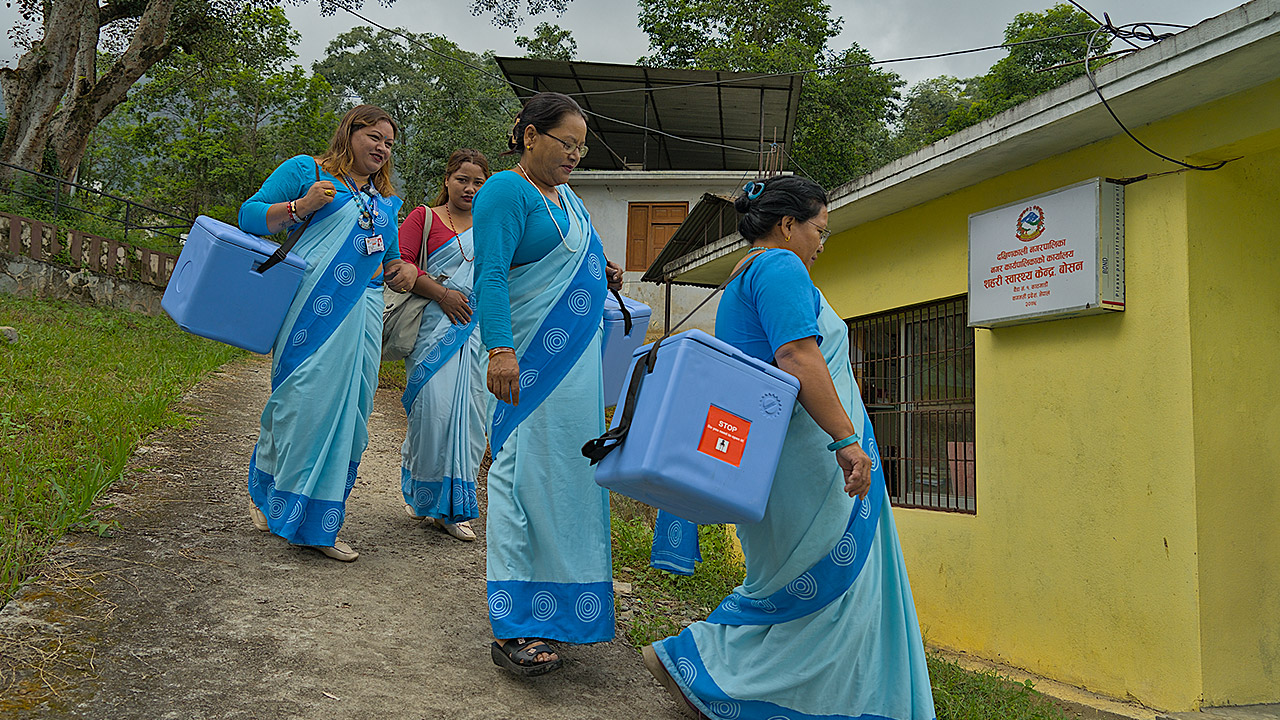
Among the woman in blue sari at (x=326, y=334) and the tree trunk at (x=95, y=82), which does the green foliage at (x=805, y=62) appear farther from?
the woman in blue sari at (x=326, y=334)

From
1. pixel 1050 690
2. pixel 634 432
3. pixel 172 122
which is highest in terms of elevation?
pixel 172 122

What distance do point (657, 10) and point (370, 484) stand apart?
2332cm

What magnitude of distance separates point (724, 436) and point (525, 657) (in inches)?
36.8

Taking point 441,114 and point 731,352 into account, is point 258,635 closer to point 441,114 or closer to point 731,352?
point 731,352

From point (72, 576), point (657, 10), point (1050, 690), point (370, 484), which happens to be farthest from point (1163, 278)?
point (657, 10)

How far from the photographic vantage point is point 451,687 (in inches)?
99.0

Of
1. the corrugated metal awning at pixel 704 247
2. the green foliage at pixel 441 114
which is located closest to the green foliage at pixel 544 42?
the green foliage at pixel 441 114

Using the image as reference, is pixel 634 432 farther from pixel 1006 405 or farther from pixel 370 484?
pixel 1006 405

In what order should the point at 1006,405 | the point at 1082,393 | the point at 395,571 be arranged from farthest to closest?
the point at 1006,405 < the point at 1082,393 < the point at 395,571

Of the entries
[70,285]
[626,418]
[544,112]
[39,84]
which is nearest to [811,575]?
[626,418]

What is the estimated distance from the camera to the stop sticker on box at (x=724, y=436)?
2111 millimetres

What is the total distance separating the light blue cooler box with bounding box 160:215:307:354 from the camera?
3264mm

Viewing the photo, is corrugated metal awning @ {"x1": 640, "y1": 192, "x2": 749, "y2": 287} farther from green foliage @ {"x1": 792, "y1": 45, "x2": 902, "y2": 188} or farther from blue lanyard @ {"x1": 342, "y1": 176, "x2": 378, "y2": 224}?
green foliage @ {"x1": 792, "y1": 45, "x2": 902, "y2": 188}

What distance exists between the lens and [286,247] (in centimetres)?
→ 347
